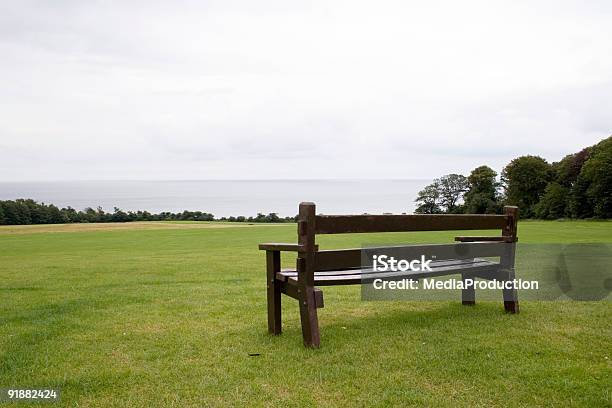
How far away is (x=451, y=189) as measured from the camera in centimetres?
7381

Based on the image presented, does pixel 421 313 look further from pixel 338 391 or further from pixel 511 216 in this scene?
pixel 338 391

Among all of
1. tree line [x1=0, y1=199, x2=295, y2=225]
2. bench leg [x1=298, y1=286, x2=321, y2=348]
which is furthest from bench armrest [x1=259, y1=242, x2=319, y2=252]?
tree line [x1=0, y1=199, x2=295, y2=225]

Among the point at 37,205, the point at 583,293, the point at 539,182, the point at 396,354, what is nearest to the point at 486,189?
the point at 539,182

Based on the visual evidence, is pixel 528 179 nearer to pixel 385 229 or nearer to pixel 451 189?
pixel 451 189

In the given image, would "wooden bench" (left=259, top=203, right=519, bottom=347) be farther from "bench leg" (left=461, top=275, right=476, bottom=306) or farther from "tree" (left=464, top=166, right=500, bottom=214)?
"tree" (left=464, top=166, right=500, bottom=214)

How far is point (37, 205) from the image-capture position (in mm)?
67500

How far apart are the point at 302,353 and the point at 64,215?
69003 mm

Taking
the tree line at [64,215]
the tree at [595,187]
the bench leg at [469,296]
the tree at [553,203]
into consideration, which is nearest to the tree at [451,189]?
the tree at [553,203]

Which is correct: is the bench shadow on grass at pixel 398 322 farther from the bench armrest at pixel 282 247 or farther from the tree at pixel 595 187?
the tree at pixel 595 187

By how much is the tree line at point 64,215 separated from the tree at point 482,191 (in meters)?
24.1

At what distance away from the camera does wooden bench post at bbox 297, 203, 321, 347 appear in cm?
554

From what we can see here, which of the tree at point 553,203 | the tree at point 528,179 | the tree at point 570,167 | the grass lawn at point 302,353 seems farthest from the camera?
the tree at point 528,179

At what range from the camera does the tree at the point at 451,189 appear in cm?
7293

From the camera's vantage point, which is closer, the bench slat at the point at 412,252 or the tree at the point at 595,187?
the bench slat at the point at 412,252
